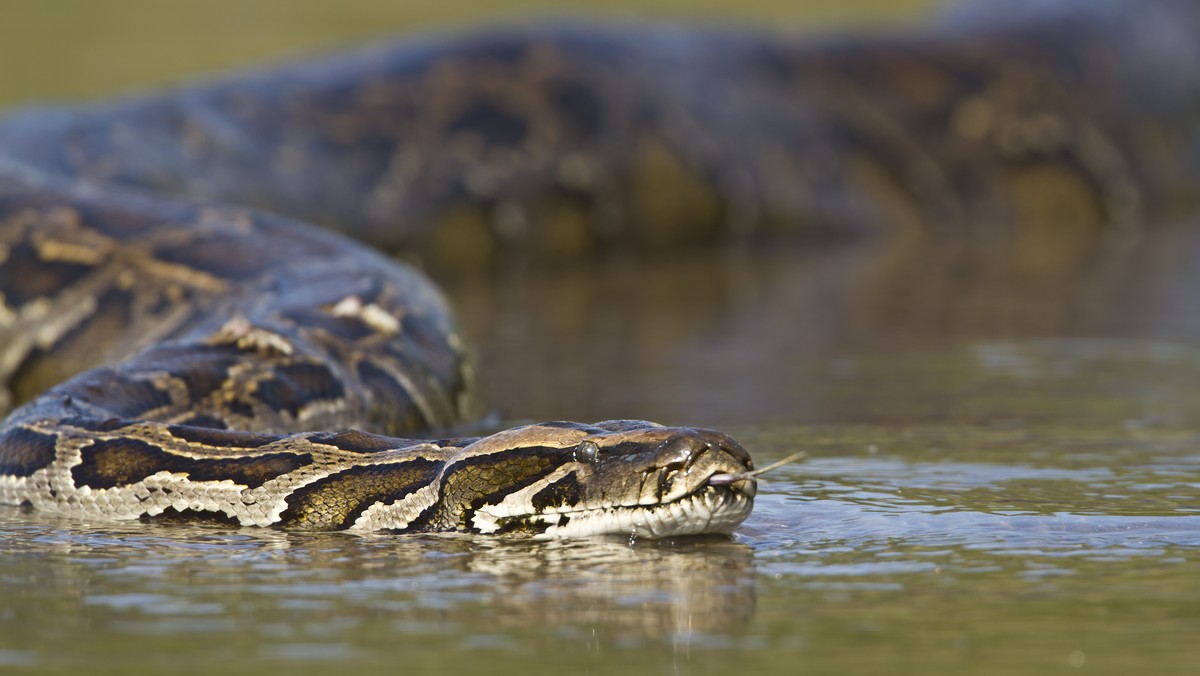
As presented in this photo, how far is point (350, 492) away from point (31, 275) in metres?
4.38

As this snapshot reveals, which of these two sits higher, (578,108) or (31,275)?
(578,108)

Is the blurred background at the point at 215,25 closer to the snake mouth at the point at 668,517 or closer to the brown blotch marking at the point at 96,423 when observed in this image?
the brown blotch marking at the point at 96,423

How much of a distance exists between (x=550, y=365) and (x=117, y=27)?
56.1 ft

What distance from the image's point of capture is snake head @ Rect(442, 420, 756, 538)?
5.37 meters

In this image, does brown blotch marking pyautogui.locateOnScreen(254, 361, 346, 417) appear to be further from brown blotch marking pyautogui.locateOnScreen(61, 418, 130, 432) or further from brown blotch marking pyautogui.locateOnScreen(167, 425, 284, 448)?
brown blotch marking pyautogui.locateOnScreen(167, 425, 284, 448)

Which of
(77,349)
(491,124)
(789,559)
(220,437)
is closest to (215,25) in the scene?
(491,124)

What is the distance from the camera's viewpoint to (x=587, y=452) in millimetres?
5551

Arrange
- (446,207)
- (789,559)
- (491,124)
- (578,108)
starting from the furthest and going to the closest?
(578,108) < (491,124) < (446,207) < (789,559)

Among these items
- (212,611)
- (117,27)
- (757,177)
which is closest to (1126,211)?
(757,177)

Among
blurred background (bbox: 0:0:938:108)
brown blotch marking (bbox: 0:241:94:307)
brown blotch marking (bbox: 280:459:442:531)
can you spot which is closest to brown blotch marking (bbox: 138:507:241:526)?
brown blotch marking (bbox: 280:459:442:531)

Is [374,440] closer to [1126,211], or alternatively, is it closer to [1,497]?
[1,497]

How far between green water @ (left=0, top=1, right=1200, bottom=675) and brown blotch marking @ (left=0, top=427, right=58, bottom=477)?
0.20 meters

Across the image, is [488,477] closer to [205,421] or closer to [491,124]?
[205,421]

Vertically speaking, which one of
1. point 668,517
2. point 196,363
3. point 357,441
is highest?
point 196,363
